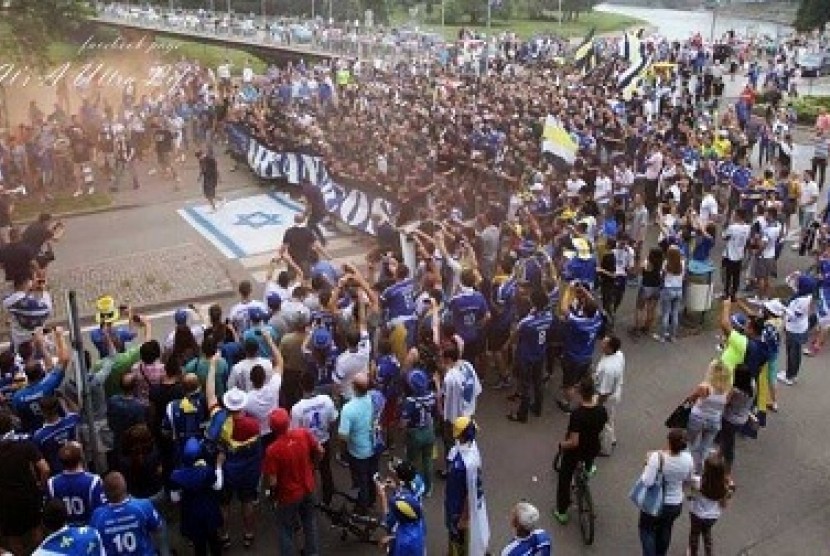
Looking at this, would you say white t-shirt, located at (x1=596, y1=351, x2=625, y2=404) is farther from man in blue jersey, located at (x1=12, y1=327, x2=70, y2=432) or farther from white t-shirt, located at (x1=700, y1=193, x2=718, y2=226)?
white t-shirt, located at (x1=700, y1=193, x2=718, y2=226)

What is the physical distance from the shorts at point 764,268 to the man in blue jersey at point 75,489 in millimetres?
11154

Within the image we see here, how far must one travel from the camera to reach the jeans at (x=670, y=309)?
12477 millimetres

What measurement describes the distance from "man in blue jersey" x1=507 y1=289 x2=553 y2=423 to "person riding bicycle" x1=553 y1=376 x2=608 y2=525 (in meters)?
1.78

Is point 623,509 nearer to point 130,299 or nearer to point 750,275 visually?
point 750,275

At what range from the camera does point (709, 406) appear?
28.6ft

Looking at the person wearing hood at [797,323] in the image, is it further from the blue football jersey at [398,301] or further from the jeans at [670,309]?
the blue football jersey at [398,301]

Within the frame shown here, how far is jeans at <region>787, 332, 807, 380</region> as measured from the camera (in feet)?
37.5

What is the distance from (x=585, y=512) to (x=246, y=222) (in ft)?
40.3

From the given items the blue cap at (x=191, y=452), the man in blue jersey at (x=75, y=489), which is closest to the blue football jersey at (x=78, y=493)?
the man in blue jersey at (x=75, y=489)

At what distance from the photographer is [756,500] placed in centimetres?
918

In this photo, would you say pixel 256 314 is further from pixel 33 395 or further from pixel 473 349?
pixel 473 349

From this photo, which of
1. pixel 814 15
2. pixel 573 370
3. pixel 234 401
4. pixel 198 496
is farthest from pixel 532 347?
pixel 814 15

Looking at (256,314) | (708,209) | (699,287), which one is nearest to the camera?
(256,314)

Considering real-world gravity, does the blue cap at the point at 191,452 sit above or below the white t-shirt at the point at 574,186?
below
